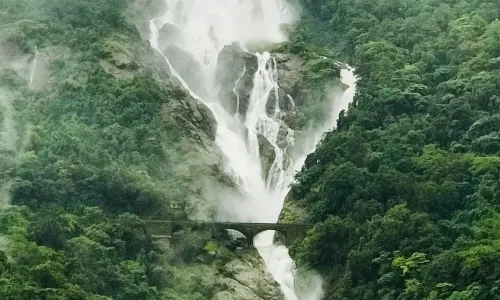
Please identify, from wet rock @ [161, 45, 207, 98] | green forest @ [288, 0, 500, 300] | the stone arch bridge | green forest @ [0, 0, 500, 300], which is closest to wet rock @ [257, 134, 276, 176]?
green forest @ [0, 0, 500, 300]

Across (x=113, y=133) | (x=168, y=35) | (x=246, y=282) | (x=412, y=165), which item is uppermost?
(x=168, y=35)

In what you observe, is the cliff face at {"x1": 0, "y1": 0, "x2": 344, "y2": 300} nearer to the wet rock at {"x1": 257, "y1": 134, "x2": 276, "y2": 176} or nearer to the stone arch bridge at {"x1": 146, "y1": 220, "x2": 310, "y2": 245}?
the wet rock at {"x1": 257, "y1": 134, "x2": 276, "y2": 176}

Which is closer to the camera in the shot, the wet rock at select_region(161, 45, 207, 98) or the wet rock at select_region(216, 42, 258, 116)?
the wet rock at select_region(216, 42, 258, 116)

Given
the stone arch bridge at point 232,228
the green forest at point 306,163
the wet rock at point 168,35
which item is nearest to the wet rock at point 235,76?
the green forest at point 306,163

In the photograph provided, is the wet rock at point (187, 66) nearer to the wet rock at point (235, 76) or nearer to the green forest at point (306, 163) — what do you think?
the wet rock at point (235, 76)

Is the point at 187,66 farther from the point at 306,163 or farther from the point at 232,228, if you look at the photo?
the point at 232,228

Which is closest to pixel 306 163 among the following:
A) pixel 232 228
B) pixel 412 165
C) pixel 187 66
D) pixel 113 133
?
pixel 412 165
